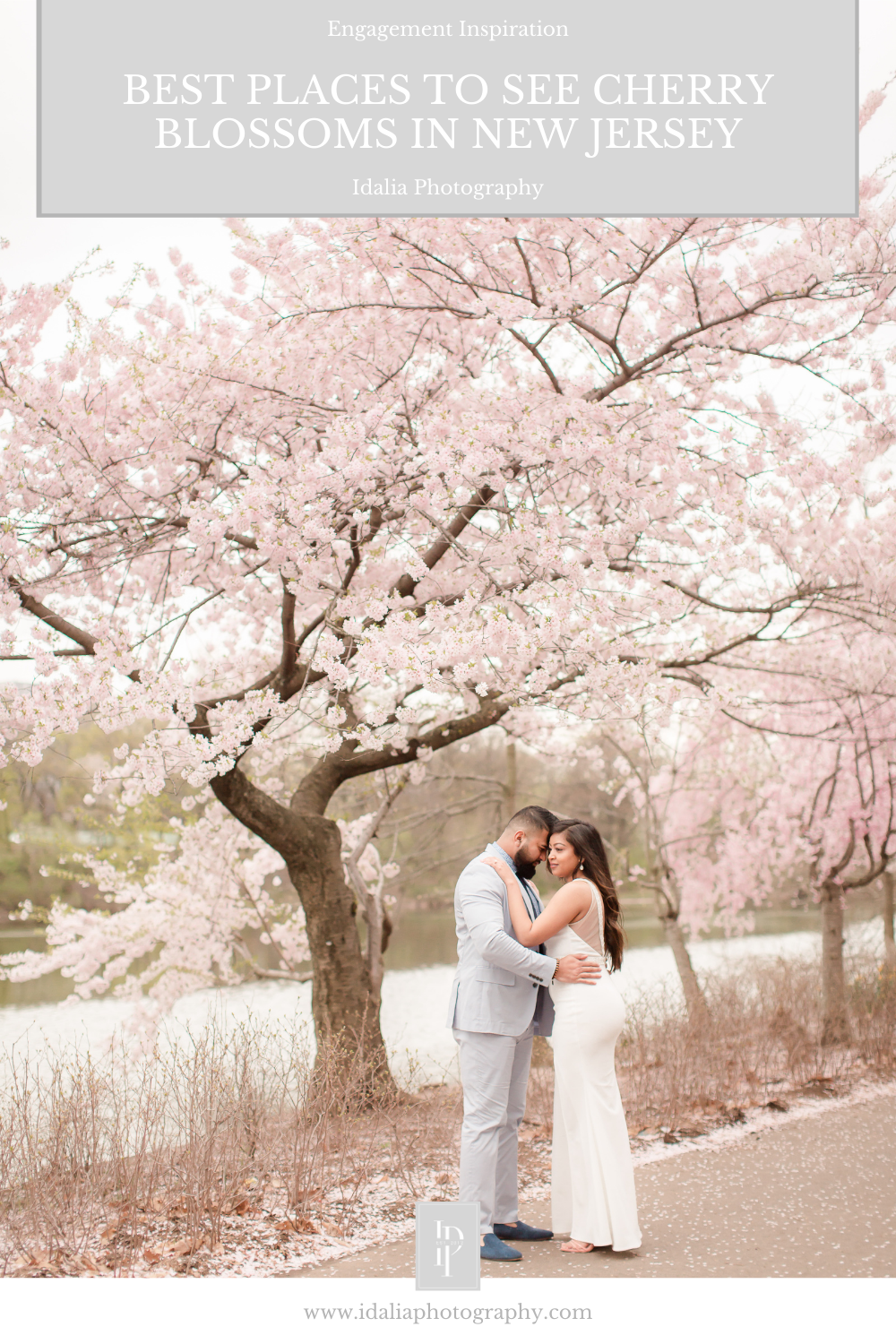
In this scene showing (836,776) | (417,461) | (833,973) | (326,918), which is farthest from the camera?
(836,776)

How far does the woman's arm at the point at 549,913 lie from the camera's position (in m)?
3.25

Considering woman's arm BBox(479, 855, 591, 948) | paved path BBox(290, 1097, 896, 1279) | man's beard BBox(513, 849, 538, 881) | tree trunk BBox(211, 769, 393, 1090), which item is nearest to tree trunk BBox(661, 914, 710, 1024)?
paved path BBox(290, 1097, 896, 1279)

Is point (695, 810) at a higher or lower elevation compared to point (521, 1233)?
higher

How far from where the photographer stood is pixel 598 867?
3.36 metres

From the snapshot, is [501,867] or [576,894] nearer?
[576,894]

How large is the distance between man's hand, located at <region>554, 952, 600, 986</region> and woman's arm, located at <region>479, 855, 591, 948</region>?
4.0 inches

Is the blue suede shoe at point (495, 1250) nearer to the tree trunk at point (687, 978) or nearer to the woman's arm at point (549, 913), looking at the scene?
the woman's arm at point (549, 913)

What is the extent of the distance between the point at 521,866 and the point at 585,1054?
0.65m

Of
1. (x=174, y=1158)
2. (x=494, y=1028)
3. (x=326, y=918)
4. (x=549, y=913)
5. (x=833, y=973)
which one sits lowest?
(x=833, y=973)

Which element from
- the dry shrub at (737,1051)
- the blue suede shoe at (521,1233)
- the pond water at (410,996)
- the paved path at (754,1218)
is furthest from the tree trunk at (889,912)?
the blue suede shoe at (521,1233)

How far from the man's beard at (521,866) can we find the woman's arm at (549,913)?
120 millimetres

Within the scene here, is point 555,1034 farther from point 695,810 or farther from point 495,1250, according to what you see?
point 695,810

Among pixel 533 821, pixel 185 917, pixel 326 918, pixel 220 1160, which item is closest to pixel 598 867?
pixel 533 821
